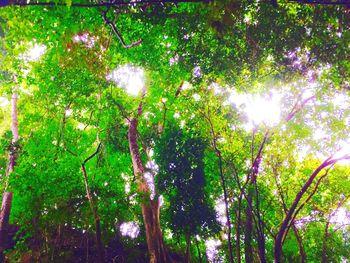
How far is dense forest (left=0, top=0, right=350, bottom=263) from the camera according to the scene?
758 centimetres

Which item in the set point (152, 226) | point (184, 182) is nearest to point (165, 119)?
point (184, 182)

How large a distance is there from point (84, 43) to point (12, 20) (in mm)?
2880

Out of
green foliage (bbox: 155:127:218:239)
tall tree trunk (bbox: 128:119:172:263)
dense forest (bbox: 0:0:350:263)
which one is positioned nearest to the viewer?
dense forest (bbox: 0:0:350:263)

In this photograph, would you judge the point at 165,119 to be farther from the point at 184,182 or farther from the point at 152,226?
the point at 152,226

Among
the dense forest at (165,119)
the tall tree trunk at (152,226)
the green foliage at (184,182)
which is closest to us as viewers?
the dense forest at (165,119)

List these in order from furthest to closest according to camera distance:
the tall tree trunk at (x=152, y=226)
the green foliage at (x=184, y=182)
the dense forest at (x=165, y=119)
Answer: the green foliage at (x=184, y=182) < the tall tree trunk at (x=152, y=226) < the dense forest at (x=165, y=119)

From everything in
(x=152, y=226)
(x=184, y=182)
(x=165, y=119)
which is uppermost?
(x=165, y=119)

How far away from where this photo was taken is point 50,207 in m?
9.00

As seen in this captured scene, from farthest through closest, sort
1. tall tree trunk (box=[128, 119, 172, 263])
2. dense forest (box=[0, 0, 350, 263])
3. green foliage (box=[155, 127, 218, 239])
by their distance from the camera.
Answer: green foliage (box=[155, 127, 218, 239]), tall tree trunk (box=[128, 119, 172, 263]), dense forest (box=[0, 0, 350, 263])

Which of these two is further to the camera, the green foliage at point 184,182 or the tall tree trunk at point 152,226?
the green foliage at point 184,182

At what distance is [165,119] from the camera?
48.0 ft

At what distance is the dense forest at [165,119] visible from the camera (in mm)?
7578

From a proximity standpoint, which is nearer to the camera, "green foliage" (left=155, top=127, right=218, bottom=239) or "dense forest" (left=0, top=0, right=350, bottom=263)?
"dense forest" (left=0, top=0, right=350, bottom=263)

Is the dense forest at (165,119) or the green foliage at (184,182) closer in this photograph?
the dense forest at (165,119)
